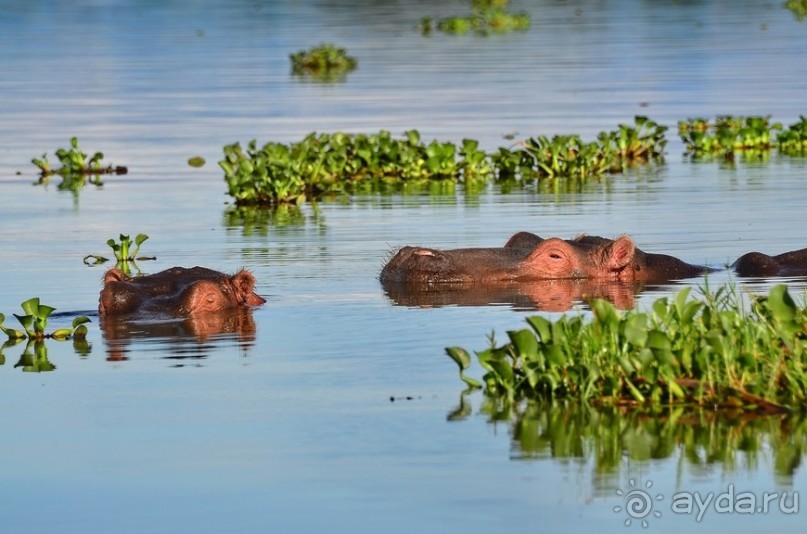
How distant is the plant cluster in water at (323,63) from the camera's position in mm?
38125

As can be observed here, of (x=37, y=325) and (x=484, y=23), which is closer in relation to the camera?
(x=37, y=325)

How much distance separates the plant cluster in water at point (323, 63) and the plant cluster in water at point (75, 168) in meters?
15.6

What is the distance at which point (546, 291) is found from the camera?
1303 centimetres

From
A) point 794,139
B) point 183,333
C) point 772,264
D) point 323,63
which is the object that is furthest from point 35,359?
point 323,63

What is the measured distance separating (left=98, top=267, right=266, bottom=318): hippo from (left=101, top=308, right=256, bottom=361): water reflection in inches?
2.8

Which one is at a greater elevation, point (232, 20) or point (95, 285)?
point (232, 20)

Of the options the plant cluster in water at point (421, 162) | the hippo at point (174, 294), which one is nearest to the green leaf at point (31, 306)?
the hippo at point (174, 294)

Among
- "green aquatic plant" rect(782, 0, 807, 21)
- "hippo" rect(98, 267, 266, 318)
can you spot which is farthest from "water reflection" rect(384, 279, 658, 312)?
"green aquatic plant" rect(782, 0, 807, 21)

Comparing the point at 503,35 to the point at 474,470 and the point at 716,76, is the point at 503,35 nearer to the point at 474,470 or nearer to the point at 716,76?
the point at 716,76

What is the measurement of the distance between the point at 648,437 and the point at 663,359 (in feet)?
1.68

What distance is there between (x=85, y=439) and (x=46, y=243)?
310 inches

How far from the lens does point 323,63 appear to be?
38.2m

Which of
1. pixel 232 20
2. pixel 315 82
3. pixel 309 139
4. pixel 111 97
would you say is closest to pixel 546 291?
pixel 309 139

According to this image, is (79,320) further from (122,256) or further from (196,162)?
(196,162)
